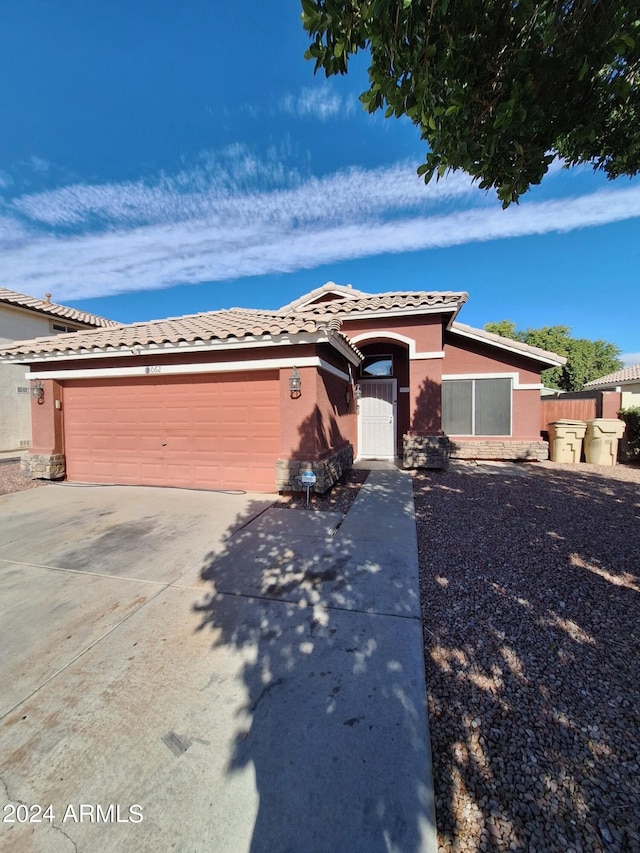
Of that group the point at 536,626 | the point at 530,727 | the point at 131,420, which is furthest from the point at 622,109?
the point at 131,420

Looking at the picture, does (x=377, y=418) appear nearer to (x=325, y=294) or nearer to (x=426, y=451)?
(x=426, y=451)

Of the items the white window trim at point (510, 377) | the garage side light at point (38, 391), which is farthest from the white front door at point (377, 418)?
the garage side light at point (38, 391)

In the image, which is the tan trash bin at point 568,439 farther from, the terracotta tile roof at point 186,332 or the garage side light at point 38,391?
the garage side light at point 38,391

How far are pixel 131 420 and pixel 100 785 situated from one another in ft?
23.7

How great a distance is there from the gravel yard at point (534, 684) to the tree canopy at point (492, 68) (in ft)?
12.7

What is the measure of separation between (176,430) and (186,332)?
7.03 ft

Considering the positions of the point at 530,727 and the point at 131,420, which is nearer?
the point at 530,727

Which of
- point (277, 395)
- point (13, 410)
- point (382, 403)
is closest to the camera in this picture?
point (277, 395)

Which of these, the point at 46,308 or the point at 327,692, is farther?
the point at 46,308

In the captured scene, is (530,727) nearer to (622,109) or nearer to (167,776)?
(167,776)

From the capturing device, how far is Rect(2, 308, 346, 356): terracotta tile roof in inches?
257

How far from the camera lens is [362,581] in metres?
3.64

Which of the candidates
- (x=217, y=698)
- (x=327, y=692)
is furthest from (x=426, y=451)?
(x=217, y=698)

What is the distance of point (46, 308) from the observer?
1485 centimetres
